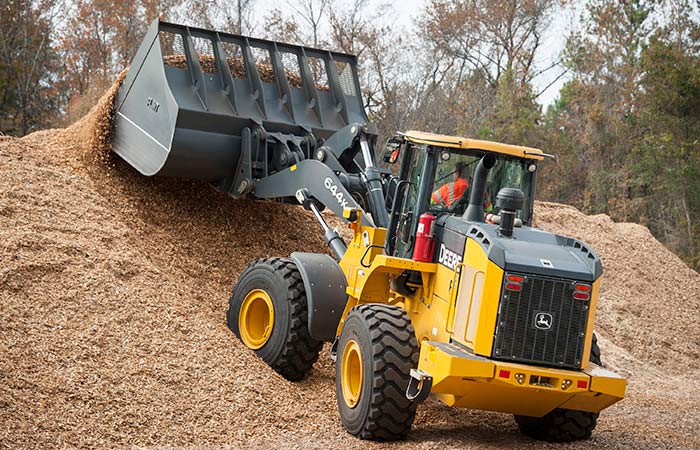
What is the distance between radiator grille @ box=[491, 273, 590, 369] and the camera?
669cm

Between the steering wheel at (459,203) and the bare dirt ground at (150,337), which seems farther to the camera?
the steering wheel at (459,203)

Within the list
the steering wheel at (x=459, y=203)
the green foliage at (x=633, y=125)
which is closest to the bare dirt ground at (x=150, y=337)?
the steering wheel at (x=459, y=203)

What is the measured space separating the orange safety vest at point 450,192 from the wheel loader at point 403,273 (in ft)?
0.04

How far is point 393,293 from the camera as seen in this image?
7988mm

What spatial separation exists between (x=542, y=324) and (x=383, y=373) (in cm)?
119

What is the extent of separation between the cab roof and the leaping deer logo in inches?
54.9

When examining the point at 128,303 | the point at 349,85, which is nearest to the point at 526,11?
the point at 349,85

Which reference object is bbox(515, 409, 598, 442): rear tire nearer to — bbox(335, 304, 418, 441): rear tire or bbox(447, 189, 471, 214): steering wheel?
bbox(335, 304, 418, 441): rear tire

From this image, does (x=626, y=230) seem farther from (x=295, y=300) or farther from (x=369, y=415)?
(x=369, y=415)

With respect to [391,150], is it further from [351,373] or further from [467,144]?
[351,373]

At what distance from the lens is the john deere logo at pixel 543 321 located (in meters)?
6.75

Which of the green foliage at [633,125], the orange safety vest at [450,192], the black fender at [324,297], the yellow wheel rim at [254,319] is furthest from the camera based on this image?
the green foliage at [633,125]

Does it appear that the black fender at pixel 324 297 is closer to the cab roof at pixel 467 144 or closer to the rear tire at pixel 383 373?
the rear tire at pixel 383 373

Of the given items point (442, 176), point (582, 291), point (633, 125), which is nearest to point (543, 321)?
point (582, 291)
